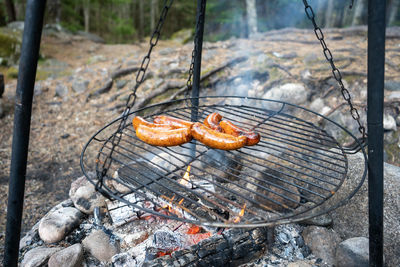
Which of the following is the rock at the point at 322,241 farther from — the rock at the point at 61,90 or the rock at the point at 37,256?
the rock at the point at 61,90

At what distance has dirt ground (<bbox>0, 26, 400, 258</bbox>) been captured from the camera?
15.1 ft

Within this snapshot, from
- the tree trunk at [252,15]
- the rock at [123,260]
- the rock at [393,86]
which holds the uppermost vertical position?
the tree trunk at [252,15]

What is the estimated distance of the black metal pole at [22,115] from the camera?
1633 millimetres

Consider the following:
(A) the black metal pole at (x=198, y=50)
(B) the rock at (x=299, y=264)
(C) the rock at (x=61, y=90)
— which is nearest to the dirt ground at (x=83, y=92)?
(C) the rock at (x=61, y=90)

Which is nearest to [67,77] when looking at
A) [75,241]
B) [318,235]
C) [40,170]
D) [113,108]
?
[113,108]

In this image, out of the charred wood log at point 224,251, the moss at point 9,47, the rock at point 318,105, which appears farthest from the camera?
the moss at point 9,47

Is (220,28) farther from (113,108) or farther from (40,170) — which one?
(40,170)

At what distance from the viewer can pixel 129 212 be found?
2.89 m

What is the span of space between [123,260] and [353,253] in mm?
1863

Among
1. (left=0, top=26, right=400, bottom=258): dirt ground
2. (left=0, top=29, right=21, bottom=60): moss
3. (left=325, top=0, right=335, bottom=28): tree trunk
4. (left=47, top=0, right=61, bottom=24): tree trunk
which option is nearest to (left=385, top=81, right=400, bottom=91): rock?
(left=0, top=26, right=400, bottom=258): dirt ground

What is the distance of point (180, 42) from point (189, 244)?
1091cm

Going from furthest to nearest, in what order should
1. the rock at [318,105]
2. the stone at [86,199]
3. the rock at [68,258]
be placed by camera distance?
the rock at [318,105] < the stone at [86,199] < the rock at [68,258]

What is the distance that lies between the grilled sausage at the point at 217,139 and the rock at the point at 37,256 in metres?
1.64

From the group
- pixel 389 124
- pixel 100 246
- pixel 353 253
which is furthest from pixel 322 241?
pixel 389 124
